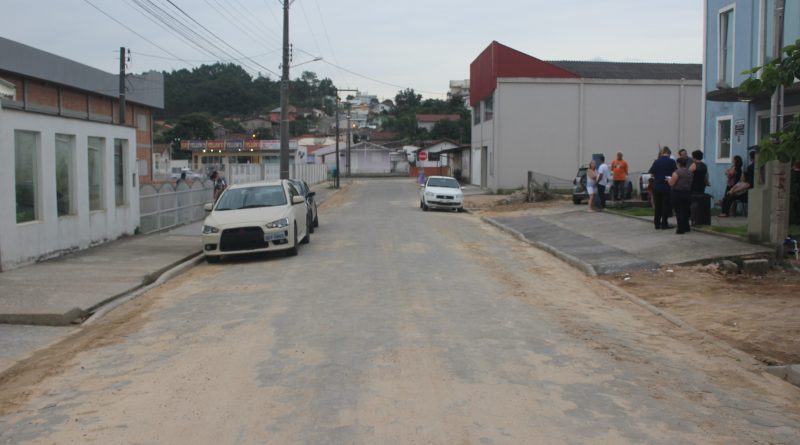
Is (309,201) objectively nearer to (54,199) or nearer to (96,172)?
(96,172)

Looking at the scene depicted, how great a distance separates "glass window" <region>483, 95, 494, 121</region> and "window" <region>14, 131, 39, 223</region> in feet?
106

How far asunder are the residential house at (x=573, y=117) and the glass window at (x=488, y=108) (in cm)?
218

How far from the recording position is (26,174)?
46.0 feet

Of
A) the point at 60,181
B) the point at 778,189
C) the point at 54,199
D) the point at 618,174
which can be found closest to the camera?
the point at 778,189

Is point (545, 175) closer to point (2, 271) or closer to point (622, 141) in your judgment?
point (622, 141)

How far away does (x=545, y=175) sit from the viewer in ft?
126

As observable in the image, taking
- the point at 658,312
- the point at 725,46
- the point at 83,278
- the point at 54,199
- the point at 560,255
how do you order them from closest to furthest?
1. the point at 658,312
2. the point at 83,278
3. the point at 54,199
4. the point at 560,255
5. the point at 725,46

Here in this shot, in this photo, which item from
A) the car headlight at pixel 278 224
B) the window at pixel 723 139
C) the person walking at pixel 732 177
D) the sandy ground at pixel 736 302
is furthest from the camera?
the window at pixel 723 139

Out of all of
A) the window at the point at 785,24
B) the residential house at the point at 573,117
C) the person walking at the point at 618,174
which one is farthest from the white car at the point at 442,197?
the window at the point at 785,24

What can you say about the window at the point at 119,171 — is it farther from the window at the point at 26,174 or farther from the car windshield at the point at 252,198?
the window at the point at 26,174

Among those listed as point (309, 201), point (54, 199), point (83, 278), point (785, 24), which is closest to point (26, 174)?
point (54, 199)

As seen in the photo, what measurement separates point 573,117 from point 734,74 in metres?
21.2

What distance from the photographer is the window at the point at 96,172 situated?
17.2 meters

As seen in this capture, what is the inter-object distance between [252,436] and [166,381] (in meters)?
1.83
